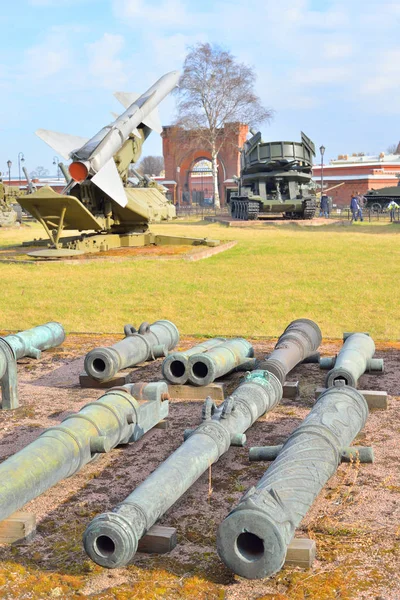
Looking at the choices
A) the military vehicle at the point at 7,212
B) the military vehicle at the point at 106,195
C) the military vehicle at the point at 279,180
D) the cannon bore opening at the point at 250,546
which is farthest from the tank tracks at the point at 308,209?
the cannon bore opening at the point at 250,546

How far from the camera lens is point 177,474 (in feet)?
11.2

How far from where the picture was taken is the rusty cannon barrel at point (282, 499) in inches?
112

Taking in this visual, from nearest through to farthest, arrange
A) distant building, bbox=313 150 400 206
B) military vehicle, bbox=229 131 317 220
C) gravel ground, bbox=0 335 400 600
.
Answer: gravel ground, bbox=0 335 400 600 < military vehicle, bbox=229 131 317 220 < distant building, bbox=313 150 400 206

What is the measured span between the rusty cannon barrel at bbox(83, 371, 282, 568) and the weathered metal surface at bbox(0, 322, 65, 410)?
5.39 ft

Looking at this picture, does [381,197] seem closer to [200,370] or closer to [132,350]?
[132,350]

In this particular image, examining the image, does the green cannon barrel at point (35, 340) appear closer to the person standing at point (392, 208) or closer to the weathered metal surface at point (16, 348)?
the weathered metal surface at point (16, 348)

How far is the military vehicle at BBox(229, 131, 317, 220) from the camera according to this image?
28.9 m

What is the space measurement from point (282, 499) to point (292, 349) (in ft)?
9.31

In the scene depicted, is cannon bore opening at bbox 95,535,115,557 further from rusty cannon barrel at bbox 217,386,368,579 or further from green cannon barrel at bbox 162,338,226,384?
green cannon barrel at bbox 162,338,226,384

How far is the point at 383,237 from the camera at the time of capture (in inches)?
873

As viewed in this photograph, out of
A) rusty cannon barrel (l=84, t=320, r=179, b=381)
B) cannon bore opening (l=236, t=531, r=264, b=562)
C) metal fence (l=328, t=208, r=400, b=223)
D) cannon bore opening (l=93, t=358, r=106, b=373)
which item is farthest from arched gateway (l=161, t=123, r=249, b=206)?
cannon bore opening (l=236, t=531, r=264, b=562)

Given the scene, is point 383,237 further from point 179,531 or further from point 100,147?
point 179,531

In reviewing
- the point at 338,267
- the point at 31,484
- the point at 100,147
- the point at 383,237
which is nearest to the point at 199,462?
the point at 31,484

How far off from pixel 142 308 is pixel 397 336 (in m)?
3.27
